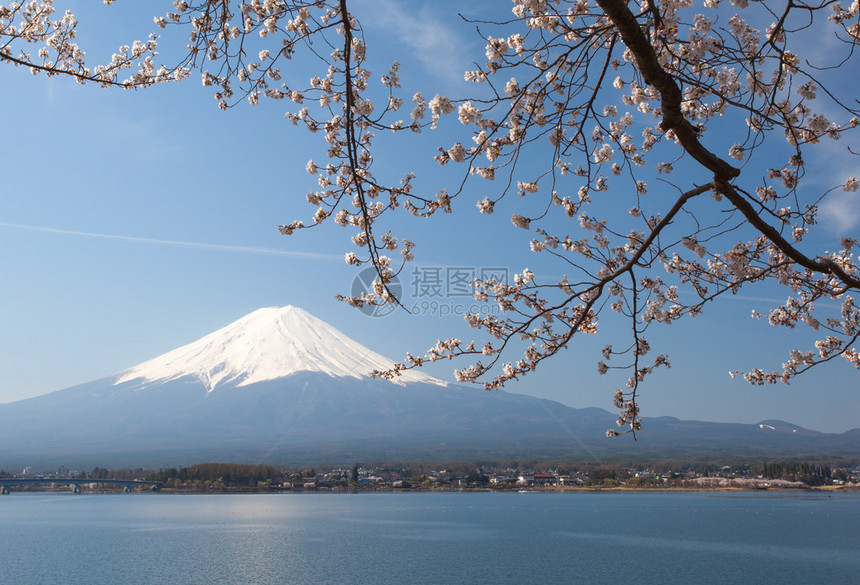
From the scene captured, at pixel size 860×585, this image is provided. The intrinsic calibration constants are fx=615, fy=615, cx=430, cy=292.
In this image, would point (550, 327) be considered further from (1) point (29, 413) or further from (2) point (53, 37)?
(1) point (29, 413)

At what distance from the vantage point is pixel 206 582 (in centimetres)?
2050

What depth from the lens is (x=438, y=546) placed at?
91.2 feet

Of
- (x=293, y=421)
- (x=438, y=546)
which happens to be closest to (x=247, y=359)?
(x=293, y=421)

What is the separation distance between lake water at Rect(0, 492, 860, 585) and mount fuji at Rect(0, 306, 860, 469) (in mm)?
47866

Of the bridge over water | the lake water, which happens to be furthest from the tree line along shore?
the lake water

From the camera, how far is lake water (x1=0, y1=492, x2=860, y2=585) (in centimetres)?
2077

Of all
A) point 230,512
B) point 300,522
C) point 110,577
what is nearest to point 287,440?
point 230,512

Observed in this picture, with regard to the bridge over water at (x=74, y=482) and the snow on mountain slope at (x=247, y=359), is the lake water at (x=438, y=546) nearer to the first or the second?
the bridge over water at (x=74, y=482)

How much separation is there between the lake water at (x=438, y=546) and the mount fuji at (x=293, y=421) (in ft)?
157

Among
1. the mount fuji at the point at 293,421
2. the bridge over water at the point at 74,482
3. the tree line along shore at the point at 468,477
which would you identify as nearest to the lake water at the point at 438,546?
the bridge over water at the point at 74,482

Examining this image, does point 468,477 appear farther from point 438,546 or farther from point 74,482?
point 438,546

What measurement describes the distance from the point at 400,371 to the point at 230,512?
55.6 metres

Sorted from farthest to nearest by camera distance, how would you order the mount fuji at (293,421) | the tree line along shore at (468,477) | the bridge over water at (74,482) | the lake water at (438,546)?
the mount fuji at (293,421), the tree line along shore at (468,477), the bridge over water at (74,482), the lake water at (438,546)

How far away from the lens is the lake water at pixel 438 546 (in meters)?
20.8
